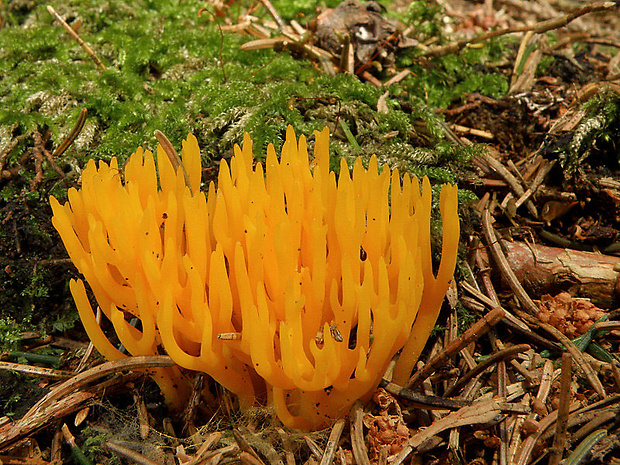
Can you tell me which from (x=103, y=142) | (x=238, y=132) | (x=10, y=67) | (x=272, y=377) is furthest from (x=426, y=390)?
(x=10, y=67)

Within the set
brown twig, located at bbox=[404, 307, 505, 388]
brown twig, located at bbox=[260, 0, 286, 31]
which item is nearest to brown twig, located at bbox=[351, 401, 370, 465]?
brown twig, located at bbox=[404, 307, 505, 388]

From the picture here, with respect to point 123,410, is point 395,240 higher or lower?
higher

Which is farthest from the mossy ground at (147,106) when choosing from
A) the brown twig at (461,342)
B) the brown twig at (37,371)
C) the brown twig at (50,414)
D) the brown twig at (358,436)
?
the brown twig at (358,436)

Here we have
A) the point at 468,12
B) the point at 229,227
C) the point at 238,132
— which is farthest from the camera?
the point at 468,12

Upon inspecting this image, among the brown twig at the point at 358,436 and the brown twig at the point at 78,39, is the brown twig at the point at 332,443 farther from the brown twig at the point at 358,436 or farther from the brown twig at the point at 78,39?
the brown twig at the point at 78,39

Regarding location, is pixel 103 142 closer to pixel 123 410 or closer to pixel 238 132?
pixel 238 132

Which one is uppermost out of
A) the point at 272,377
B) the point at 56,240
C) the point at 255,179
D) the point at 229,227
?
the point at 255,179

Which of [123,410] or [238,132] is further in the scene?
[238,132]
